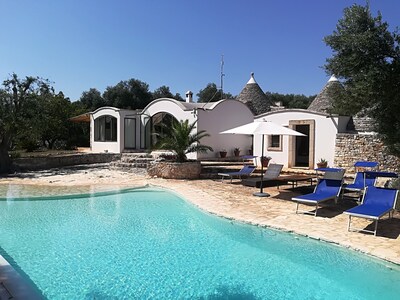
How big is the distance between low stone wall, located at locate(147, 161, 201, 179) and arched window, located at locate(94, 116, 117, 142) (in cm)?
1189

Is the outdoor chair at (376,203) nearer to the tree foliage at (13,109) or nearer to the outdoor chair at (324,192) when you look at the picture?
the outdoor chair at (324,192)

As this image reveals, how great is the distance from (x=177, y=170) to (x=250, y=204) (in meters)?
7.16

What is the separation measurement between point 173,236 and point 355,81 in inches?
246

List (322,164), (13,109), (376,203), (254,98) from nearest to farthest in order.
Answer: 1. (376,203)
2. (322,164)
3. (13,109)
4. (254,98)

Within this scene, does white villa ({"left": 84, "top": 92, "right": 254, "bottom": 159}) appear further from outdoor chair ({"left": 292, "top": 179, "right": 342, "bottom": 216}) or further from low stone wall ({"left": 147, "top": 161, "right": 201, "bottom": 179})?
outdoor chair ({"left": 292, "top": 179, "right": 342, "bottom": 216})

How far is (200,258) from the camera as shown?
7359mm

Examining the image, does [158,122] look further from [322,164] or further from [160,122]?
[322,164]

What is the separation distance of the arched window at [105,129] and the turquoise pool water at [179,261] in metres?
19.0

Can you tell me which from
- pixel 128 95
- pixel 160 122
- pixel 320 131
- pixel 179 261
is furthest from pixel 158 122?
pixel 128 95

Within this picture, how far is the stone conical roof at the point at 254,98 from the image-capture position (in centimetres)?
3033

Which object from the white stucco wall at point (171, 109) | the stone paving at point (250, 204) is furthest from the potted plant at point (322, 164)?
the white stucco wall at point (171, 109)

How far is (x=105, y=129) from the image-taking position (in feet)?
98.9

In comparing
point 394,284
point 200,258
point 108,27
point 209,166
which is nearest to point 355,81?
point 394,284

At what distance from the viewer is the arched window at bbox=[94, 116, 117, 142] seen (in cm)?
2947
